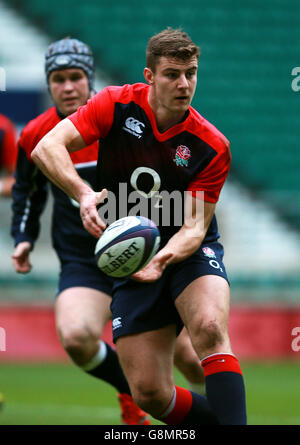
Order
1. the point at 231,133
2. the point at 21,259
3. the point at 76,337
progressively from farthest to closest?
the point at 231,133 → the point at 21,259 → the point at 76,337

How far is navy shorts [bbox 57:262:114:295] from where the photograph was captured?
5055 mm

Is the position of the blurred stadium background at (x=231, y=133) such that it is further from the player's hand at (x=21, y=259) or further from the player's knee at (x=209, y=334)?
the player's knee at (x=209, y=334)

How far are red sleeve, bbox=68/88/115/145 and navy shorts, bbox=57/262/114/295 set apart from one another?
123 cm

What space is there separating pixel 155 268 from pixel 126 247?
0.27 m

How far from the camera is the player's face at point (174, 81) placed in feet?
12.6

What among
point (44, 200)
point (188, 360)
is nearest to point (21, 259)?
point (44, 200)

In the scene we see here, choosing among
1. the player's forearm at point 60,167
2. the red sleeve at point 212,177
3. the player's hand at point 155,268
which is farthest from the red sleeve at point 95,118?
A: the player's hand at point 155,268

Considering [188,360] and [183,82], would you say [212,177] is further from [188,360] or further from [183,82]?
[188,360]

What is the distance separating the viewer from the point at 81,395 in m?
7.32

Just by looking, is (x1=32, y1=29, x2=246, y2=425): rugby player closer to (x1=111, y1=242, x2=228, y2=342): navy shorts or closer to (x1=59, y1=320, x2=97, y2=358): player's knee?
(x1=111, y1=242, x2=228, y2=342): navy shorts

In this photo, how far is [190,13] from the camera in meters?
12.2
